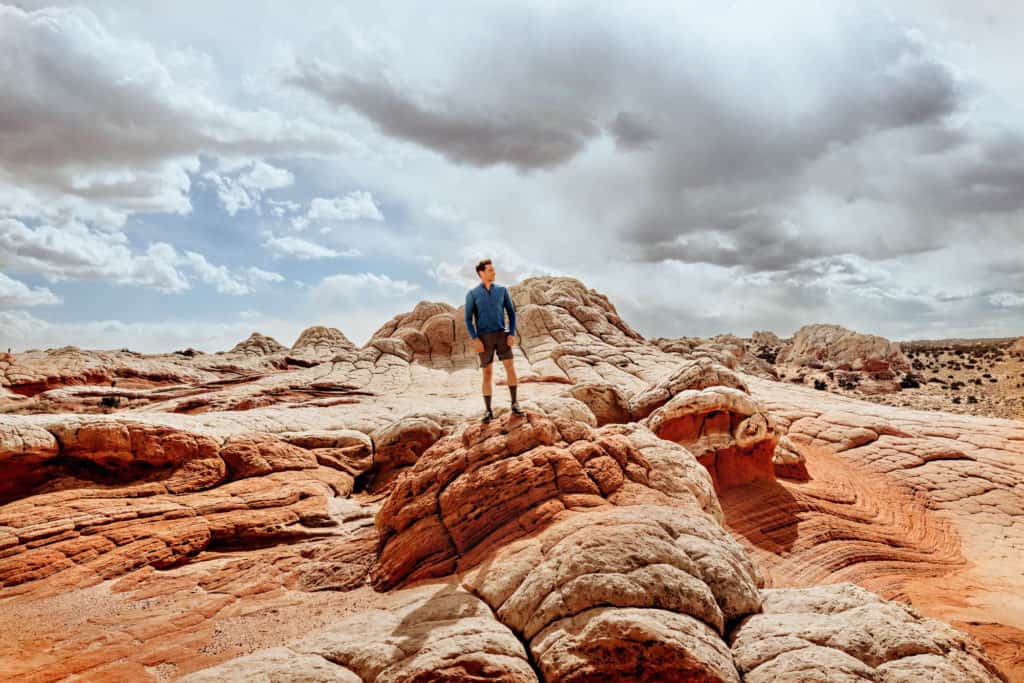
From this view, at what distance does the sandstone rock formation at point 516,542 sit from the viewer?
6.74 metres

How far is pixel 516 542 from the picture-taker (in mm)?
8992

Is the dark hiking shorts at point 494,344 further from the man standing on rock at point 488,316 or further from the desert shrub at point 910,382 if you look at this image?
the desert shrub at point 910,382

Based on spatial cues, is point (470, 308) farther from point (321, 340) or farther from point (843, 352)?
point (843, 352)

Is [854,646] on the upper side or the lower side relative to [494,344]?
lower

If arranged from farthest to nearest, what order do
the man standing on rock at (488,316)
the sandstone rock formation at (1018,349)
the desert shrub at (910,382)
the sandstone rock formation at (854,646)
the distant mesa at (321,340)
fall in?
1. the sandstone rock formation at (1018,349)
2. the distant mesa at (321,340)
3. the desert shrub at (910,382)
4. the man standing on rock at (488,316)
5. the sandstone rock formation at (854,646)

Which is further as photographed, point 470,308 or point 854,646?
point 470,308

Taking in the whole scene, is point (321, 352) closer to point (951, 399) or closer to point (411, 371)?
point (411, 371)

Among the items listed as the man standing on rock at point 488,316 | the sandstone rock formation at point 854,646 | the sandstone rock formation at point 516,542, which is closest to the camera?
the sandstone rock formation at point 854,646

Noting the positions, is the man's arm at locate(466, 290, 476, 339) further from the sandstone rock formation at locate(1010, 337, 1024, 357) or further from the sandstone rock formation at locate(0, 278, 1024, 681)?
the sandstone rock formation at locate(1010, 337, 1024, 357)

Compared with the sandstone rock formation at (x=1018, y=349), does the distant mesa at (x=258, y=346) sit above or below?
above

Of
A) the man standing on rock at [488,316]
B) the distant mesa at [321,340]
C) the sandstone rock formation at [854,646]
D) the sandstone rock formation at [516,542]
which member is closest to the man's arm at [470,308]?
the man standing on rock at [488,316]

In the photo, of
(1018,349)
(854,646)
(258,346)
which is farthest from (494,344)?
(1018,349)

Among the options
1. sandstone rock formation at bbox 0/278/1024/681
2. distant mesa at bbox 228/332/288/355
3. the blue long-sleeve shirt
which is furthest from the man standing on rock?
distant mesa at bbox 228/332/288/355

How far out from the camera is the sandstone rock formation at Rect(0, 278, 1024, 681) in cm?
674
